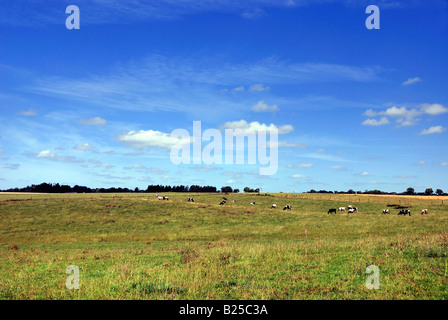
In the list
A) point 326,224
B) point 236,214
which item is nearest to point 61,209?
point 236,214

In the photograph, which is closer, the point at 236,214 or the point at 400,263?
the point at 400,263

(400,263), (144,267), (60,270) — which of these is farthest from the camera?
(60,270)

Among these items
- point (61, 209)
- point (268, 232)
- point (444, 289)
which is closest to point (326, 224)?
point (268, 232)

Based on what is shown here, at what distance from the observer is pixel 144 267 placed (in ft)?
58.6

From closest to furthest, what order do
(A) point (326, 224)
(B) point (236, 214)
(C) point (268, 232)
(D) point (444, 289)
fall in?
1. (D) point (444, 289)
2. (C) point (268, 232)
3. (A) point (326, 224)
4. (B) point (236, 214)

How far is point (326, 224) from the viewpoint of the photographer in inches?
2004

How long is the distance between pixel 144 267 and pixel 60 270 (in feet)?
19.3
